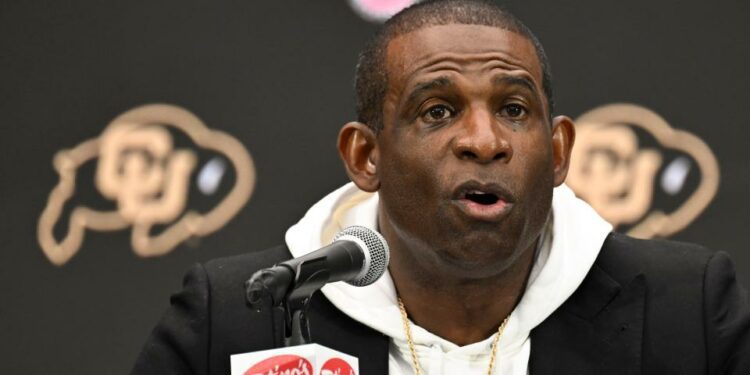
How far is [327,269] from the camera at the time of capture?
216cm

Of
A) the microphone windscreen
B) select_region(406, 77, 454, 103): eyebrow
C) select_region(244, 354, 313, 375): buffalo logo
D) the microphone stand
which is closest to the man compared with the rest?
select_region(406, 77, 454, 103): eyebrow

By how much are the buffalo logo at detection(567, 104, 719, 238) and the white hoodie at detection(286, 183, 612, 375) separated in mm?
829

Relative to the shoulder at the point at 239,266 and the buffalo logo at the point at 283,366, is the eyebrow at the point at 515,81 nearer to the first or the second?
the shoulder at the point at 239,266

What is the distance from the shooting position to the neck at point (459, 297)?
3078mm

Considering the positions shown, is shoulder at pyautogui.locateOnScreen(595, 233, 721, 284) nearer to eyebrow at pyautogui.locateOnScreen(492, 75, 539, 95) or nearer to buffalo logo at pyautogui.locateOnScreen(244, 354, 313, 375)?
eyebrow at pyautogui.locateOnScreen(492, 75, 539, 95)

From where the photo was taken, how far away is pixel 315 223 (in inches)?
129

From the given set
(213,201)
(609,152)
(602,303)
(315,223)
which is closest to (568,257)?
(602,303)

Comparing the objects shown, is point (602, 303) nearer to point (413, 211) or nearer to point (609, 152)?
point (413, 211)

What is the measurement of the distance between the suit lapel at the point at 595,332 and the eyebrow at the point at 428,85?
60 cm

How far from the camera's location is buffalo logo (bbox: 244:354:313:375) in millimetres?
2031

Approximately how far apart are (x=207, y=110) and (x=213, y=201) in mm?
279

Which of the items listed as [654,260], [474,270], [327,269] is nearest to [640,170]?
[654,260]

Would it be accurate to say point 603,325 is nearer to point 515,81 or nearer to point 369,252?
point 515,81

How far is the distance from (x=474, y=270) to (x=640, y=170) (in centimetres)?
130
